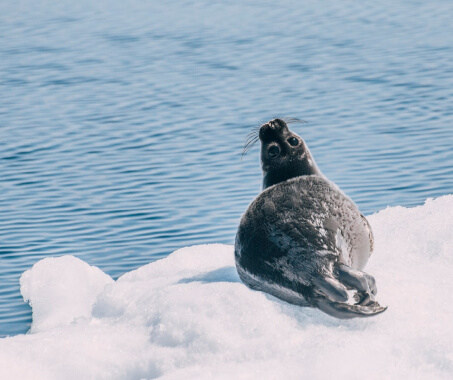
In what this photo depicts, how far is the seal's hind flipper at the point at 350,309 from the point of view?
5203mm

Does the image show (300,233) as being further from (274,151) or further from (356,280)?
(274,151)

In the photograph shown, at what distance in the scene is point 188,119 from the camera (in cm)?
1365

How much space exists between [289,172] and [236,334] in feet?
4.21

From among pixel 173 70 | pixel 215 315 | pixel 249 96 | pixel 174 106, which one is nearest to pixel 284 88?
pixel 249 96

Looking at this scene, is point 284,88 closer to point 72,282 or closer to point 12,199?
point 12,199

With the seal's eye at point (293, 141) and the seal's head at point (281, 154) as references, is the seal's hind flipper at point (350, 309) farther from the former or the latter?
the seal's eye at point (293, 141)

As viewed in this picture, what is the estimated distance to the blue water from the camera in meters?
9.23

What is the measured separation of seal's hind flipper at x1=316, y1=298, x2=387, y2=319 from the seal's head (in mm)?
1091

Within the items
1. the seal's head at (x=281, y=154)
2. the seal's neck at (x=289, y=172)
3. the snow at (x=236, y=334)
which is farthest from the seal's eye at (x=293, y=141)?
the snow at (x=236, y=334)

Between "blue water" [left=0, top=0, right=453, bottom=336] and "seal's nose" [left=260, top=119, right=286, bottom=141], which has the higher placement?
"seal's nose" [left=260, top=119, right=286, bottom=141]

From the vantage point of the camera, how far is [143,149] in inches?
477

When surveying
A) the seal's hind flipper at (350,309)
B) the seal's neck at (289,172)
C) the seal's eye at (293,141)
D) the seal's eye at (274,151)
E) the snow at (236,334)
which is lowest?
the snow at (236,334)

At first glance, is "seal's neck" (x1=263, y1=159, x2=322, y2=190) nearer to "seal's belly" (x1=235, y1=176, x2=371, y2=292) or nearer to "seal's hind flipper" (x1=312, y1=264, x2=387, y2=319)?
"seal's belly" (x1=235, y1=176, x2=371, y2=292)

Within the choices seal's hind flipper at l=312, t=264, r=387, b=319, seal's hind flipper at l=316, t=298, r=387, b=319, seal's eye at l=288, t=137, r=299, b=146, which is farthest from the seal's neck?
seal's hind flipper at l=316, t=298, r=387, b=319
